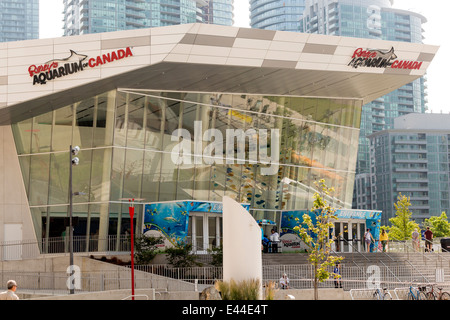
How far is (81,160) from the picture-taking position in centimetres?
4012

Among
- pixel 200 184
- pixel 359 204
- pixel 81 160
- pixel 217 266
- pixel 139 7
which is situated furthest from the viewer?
pixel 139 7

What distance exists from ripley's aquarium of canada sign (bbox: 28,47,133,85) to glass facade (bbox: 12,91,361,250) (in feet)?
11.2

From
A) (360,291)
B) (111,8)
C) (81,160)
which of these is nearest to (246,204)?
(81,160)

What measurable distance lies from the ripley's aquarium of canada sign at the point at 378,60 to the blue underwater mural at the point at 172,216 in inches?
480

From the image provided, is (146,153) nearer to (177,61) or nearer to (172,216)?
(172,216)

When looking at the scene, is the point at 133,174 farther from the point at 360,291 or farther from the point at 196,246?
the point at 360,291

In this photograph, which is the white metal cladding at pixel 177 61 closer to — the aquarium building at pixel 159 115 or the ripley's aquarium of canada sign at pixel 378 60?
the aquarium building at pixel 159 115

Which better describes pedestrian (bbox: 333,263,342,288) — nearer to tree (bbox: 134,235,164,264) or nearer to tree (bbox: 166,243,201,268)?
tree (bbox: 166,243,201,268)

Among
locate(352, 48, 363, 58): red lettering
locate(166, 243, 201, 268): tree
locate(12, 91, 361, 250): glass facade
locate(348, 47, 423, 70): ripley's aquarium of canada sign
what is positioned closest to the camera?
locate(166, 243, 201, 268): tree

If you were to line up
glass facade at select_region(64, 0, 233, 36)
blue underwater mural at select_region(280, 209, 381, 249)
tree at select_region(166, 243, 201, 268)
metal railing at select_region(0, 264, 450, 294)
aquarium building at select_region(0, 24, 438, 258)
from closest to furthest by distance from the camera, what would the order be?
metal railing at select_region(0, 264, 450, 294) < tree at select_region(166, 243, 201, 268) < aquarium building at select_region(0, 24, 438, 258) < blue underwater mural at select_region(280, 209, 381, 249) < glass facade at select_region(64, 0, 233, 36)

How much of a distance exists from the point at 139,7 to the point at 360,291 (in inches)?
6259

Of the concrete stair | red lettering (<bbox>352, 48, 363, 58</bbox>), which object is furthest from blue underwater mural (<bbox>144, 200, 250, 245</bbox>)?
red lettering (<bbox>352, 48, 363, 58</bbox>)

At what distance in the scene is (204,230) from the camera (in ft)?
137

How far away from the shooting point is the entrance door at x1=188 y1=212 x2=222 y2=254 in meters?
41.1
